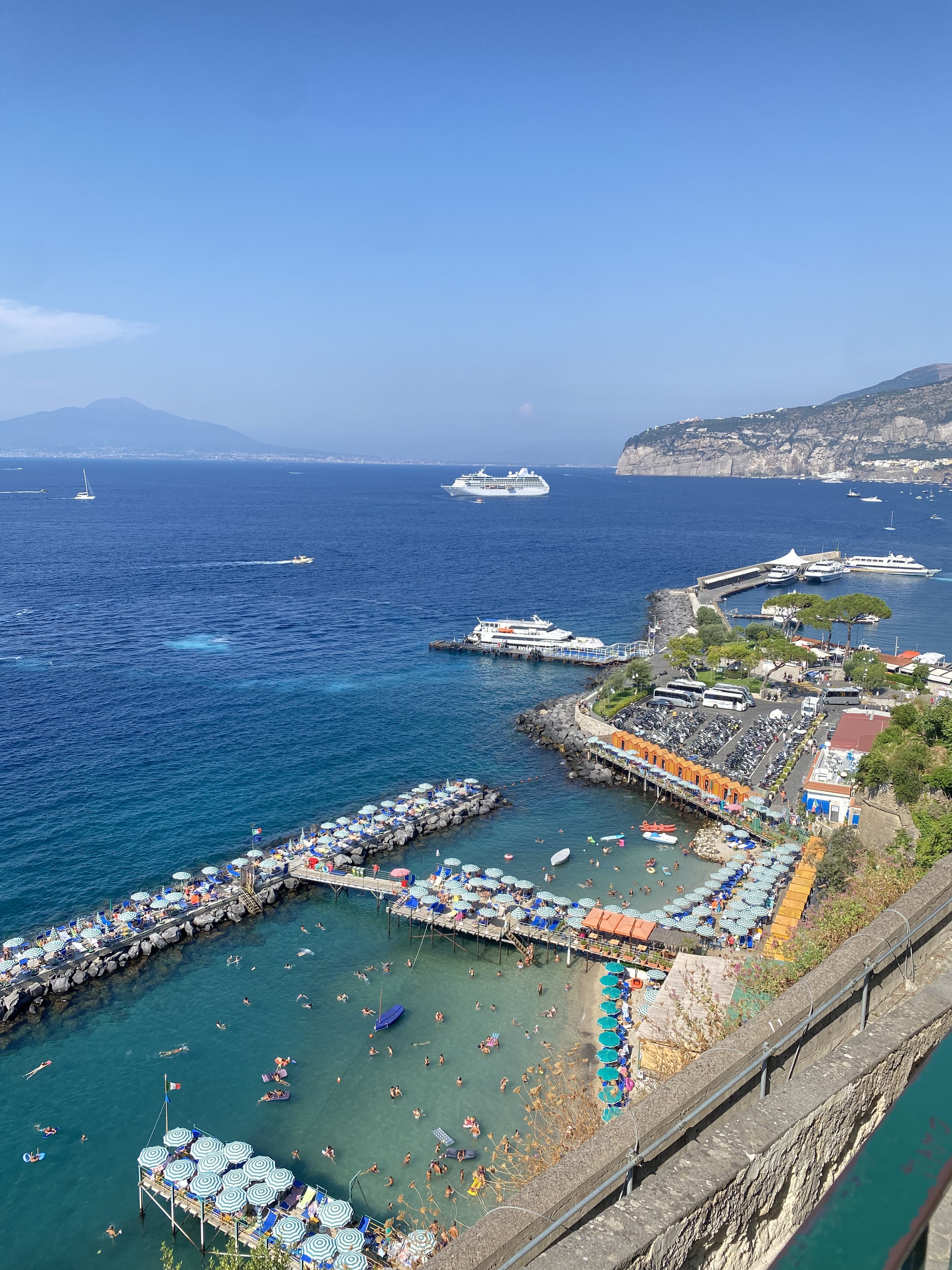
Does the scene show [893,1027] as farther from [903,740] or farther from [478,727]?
[478,727]

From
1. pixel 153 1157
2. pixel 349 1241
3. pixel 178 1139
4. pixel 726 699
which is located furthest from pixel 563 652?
pixel 349 1241

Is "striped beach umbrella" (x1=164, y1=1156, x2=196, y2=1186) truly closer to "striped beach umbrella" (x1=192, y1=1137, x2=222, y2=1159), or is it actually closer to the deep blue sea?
"striped beach umbrella" (x1=192, y1=1137, x2=222, y2=1159)

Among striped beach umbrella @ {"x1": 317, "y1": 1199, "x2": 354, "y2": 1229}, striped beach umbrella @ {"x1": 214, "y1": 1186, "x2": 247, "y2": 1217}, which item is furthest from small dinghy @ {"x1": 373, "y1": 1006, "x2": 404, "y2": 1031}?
striped beach umbrella @ {"x1": 214, "y1": 1186, "x2": 247, "y2": 1217}

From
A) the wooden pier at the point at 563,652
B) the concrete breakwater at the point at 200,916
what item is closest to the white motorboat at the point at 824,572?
the wooden pier at the point at 563,652

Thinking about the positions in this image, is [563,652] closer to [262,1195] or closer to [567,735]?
[567,735]

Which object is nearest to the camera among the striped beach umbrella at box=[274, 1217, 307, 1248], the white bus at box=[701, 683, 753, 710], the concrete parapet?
the concrete parapet
